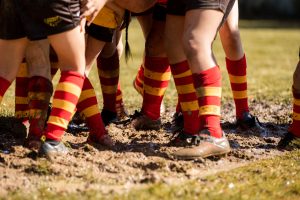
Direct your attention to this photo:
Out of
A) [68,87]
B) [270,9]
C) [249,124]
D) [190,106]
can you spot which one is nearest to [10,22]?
[68,87]

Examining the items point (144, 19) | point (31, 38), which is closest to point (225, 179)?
point (31, 38)

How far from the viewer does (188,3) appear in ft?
16.0

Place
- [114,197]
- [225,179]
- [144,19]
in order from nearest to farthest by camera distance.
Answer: [114,197]
[225,179]
[144,19]

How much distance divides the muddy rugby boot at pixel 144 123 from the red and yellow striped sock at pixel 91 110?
864 mm

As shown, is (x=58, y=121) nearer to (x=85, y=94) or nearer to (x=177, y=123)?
Result: (x=85, y=94)

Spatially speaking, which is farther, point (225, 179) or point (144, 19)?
point (144, 19)

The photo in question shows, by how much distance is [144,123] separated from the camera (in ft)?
20.1

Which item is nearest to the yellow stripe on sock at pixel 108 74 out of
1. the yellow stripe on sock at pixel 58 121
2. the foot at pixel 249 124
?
the foot at pixel 249 124

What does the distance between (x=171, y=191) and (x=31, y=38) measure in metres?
1.56

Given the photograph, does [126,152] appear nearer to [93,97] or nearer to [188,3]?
[93,97]

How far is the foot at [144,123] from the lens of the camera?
241 inches

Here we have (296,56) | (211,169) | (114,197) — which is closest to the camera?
(114,197)

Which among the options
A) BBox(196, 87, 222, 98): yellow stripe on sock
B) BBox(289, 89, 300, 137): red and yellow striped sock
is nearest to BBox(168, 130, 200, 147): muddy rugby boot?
BBox(196, 87, 222, 98): yellow stripe on sock

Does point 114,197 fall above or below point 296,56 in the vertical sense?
above
